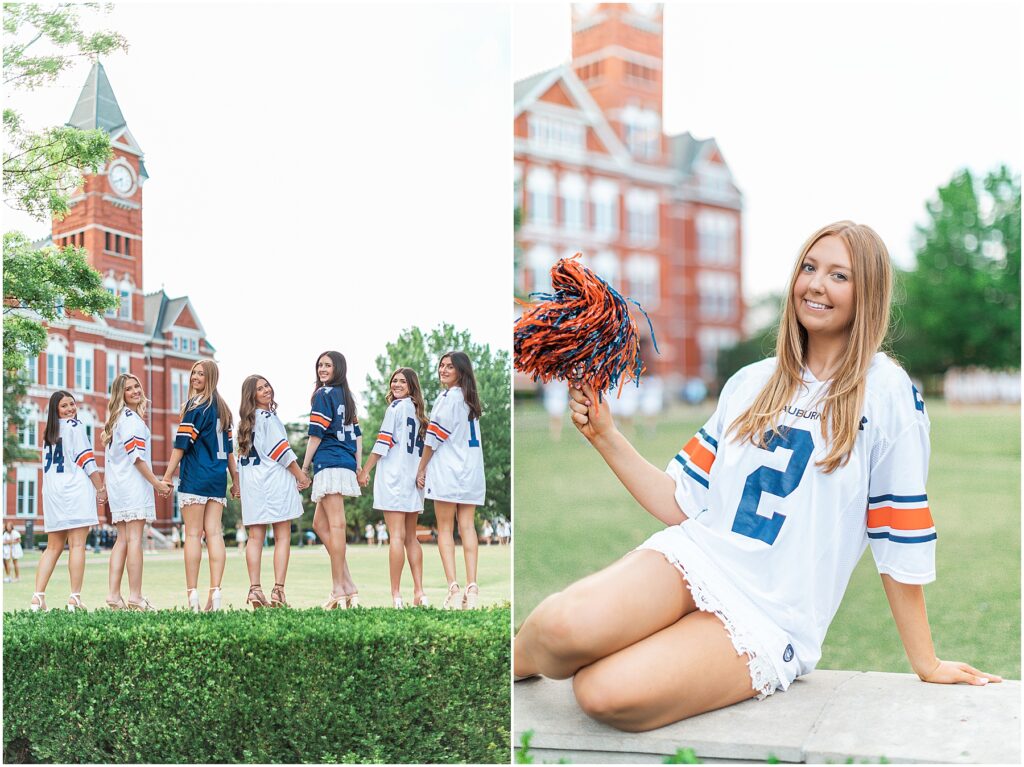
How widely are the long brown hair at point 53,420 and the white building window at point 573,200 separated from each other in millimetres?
24458

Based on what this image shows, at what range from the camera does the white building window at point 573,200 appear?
2714 centimetres

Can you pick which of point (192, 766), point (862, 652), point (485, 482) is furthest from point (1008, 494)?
point (192, 766)

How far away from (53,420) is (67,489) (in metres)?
0.23

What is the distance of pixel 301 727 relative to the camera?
9.89ft

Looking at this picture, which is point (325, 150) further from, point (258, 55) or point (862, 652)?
point (862, 652)

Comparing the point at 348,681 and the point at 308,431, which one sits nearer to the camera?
the point at 348,681

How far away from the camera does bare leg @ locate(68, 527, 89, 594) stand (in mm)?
3244

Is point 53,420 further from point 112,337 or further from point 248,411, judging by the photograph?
point 248,411

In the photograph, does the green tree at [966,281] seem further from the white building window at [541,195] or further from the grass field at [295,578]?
the grass field at [295,578]

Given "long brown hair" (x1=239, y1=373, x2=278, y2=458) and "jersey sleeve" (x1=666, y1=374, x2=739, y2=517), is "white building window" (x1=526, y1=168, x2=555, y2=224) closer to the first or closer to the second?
"long brown hair" (x1=239, y1=373, x2=278, y2=458)

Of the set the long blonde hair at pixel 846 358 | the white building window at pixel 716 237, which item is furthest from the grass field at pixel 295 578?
the white building window at pixel 716 237

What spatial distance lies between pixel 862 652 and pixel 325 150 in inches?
118

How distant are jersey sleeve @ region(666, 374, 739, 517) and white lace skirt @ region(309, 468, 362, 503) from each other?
1074 millimetres

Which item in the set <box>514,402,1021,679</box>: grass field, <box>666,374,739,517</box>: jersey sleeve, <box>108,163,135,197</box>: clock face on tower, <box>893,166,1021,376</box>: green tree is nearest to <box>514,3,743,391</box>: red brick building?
<box>893,166,1021,376</box>: green tree
